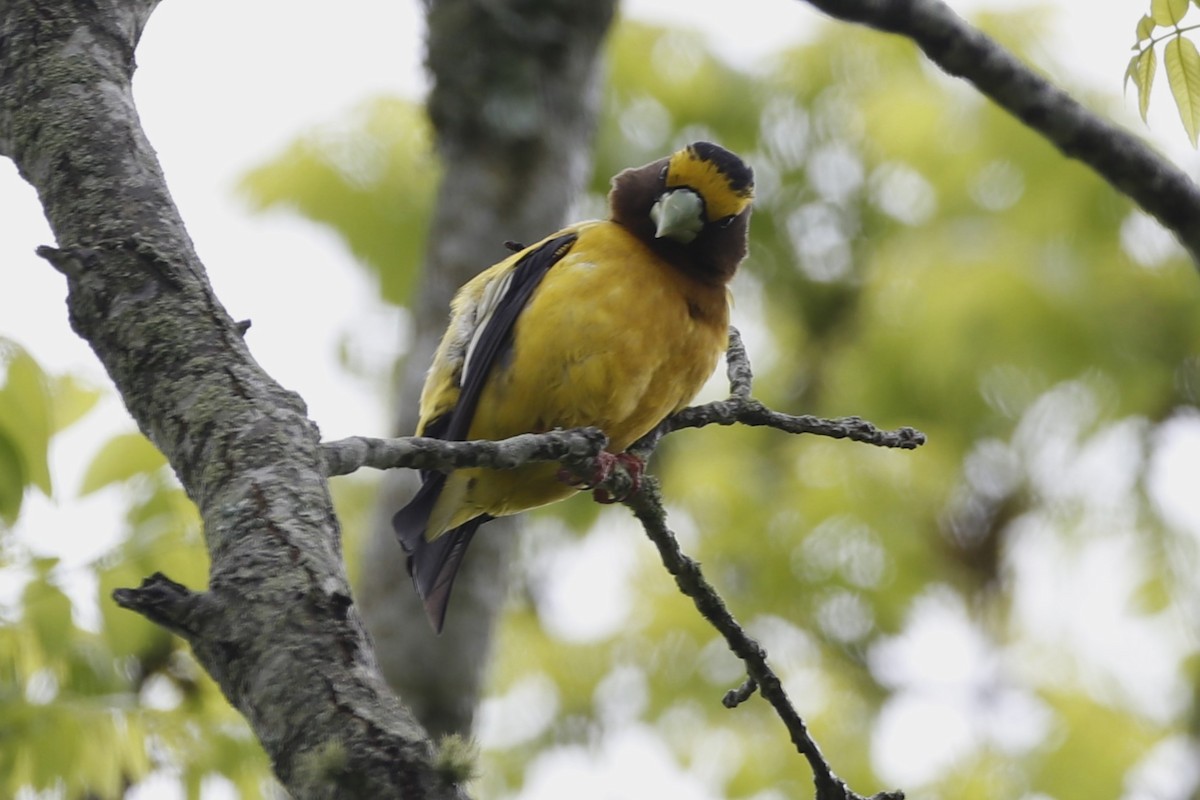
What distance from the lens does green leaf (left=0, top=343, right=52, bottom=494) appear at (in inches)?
145

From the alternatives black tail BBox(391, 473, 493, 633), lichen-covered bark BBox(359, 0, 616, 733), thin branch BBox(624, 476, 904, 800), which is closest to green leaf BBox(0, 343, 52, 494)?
black tail BBox(391, 473, 493, 633)

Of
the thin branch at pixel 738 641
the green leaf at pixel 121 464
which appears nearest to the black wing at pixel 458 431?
the green leaf at pixel 121 464

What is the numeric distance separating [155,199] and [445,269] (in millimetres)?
4872

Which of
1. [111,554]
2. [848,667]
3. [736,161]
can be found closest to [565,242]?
[736,161]

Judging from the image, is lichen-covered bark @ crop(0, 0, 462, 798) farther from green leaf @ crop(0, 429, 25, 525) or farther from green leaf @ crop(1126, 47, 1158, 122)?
green leaf @ crop(1126, 47, 1158, 122)

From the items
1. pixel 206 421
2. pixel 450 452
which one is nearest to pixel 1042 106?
pixel 450 452

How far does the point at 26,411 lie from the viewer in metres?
3.70

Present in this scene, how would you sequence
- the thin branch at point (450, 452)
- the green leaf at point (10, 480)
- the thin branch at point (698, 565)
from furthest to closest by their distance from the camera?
1. the green leaf at point (10, 480)
2. the thin branch at point (698, 565)
3. the thin branch at point (450, 452)

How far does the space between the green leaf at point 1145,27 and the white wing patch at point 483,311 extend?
2.75 m

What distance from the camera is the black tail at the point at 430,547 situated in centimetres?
494

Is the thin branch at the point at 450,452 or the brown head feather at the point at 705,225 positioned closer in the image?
the thin branch at the point at 450,452

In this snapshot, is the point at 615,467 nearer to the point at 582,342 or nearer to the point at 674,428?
the point at 674,428

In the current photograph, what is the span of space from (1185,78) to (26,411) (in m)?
2.88

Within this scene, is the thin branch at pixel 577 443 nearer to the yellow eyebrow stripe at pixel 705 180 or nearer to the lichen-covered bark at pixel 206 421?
the lichen-covered bark at pixel 206 421
